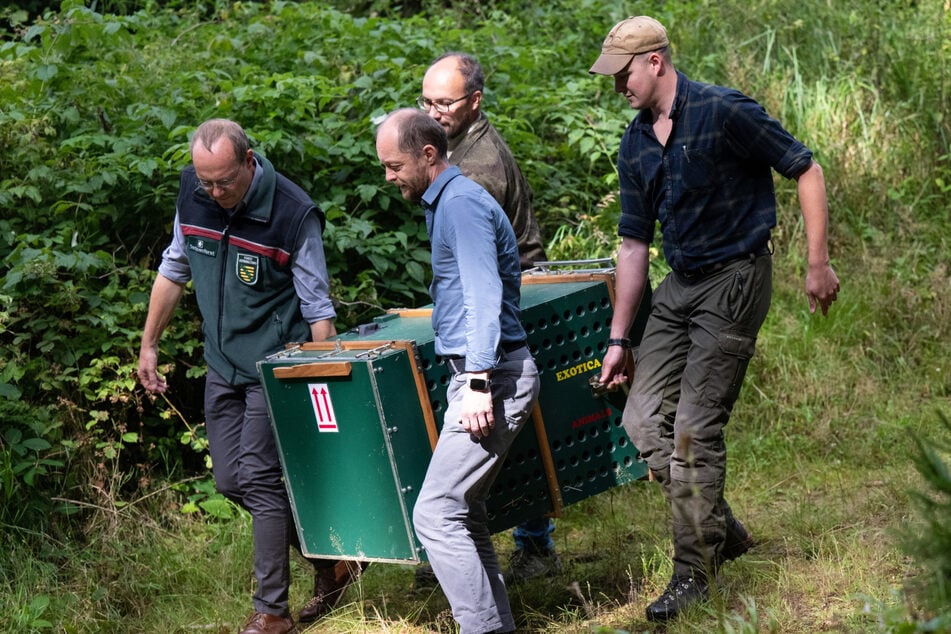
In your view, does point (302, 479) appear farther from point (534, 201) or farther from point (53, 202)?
point (534, 201)

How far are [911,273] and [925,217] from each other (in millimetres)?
741

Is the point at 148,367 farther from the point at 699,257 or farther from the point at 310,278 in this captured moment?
the point at 699,257

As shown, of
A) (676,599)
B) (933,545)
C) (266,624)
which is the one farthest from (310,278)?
(933,545)

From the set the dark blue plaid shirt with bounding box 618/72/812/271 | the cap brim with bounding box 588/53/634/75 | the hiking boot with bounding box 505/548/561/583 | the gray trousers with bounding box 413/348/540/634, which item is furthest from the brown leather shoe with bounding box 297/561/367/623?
the cap brim with bounding box 588/53/634/75

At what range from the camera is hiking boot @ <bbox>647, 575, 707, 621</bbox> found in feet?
13.5

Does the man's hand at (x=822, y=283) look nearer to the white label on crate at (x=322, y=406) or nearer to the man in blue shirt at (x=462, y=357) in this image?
the man in blue shirt at (x=462, y=357)

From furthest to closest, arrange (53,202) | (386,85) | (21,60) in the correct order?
1. (386,85)
2. (21,60)
3. (53,202)

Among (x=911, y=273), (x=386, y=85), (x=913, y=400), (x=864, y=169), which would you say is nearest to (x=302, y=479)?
(x=386, y=85)

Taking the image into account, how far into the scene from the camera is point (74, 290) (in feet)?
18.7

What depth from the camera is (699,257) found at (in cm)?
418

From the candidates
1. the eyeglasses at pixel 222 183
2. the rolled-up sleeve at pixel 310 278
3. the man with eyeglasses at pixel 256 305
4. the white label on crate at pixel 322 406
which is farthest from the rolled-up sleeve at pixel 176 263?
the white label on crate at pixel 322 406

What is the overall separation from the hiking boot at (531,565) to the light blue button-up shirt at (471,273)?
1.40 metres

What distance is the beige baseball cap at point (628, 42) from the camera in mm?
4109

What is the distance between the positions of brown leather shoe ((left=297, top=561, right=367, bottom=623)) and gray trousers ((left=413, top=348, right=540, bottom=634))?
100cm
